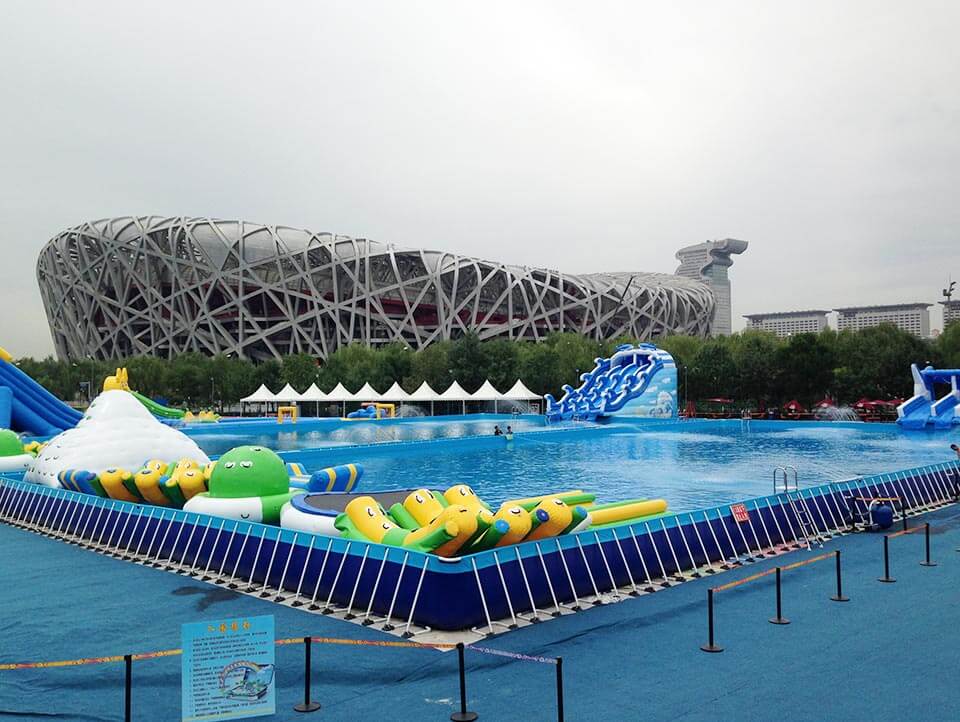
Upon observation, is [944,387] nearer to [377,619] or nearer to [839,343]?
[839,343]

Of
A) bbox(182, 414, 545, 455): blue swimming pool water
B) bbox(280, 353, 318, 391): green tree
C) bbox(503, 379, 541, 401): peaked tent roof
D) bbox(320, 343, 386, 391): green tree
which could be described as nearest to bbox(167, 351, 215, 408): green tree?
bbox(280, 353, 318, 391): green tree

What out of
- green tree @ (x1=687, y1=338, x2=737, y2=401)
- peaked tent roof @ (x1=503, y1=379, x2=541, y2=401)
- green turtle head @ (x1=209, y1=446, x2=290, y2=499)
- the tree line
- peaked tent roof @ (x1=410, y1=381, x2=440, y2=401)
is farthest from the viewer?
green tree @ (x1=687, y1=338, x2=737, y2=401)

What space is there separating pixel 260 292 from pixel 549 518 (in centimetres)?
8154

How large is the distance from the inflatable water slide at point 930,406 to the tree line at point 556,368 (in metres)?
10.2

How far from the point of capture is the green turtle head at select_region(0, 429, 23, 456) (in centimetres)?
2128

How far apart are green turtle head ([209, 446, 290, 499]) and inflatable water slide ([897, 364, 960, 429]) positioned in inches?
1465

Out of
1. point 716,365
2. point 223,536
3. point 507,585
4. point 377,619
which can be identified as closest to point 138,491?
point 223,536

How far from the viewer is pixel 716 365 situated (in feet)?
192

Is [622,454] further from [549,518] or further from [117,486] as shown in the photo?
[549,518]

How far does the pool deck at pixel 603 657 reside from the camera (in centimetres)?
659

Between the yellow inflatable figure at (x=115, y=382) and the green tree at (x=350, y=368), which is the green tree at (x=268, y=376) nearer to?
the green tree at (x=350, y=368)

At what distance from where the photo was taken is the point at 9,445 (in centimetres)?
2147

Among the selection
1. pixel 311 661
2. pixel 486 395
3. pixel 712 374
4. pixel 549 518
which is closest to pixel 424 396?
pixel 486 395

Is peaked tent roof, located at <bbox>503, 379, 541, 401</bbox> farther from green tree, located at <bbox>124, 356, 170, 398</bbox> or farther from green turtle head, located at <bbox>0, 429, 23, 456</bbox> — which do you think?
green turtle head, located at <bbox>0, 429, 23, 456</bbox>
